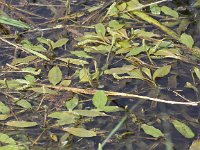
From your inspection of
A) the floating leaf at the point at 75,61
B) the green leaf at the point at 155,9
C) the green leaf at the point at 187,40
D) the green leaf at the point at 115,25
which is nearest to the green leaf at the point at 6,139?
the floating leaf at the point at 75,61

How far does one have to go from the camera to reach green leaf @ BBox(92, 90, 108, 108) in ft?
7.06

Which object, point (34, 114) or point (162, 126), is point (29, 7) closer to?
point (34, 114)

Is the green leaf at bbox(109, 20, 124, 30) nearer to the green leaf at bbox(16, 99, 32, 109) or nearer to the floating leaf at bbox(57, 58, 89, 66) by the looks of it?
the floating leaf at bbox(57, 58, 89, 66)

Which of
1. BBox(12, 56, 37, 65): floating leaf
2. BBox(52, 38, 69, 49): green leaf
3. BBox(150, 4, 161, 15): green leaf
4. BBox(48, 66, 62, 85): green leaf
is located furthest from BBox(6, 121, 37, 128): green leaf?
BBox(150, 4, 161, 15): green leaf

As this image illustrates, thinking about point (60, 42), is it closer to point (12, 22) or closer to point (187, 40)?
point (12, 22)

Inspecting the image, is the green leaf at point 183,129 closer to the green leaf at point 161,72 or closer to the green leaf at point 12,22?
Answer: the green leaf at point 161,72

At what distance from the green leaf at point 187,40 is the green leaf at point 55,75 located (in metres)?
0.65

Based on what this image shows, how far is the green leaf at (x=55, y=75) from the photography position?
7.60 ft

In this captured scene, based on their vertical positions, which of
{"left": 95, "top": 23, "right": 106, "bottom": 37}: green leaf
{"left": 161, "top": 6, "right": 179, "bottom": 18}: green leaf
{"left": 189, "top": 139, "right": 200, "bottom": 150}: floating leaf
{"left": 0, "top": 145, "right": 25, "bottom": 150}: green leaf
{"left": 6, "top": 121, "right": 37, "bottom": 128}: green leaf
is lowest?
{"left": 189, "top": 139, "right": 200, "bottom": 150}: floating leaf

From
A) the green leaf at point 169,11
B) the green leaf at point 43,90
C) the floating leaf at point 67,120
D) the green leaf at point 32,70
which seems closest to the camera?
the floating leaf at point 67,120

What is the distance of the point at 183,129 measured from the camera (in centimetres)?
205

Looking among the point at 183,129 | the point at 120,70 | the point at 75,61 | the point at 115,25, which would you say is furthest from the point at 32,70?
the point at 183,129

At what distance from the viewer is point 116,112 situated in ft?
7.11

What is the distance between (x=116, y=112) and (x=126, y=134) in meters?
0.14
